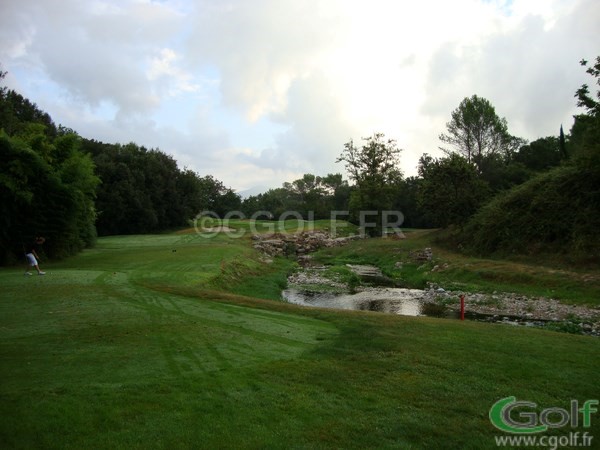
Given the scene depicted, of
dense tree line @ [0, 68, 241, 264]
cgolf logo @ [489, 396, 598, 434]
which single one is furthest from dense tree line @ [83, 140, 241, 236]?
cgolf logo @ [489, 396, 598, 434]

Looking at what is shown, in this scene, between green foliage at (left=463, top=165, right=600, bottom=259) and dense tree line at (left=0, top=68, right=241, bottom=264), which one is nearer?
dense tree line at (left=0, top=68, right=241, bottom=264)

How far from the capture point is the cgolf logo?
19.5ft

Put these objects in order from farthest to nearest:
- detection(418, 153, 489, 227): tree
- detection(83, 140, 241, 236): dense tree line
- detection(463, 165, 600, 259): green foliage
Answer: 1. detection(83, 140, 241, 236): dense tree line
2. detection(418, 153, 489, 227): tree
3. detection(463, 165, 600, 259): green foliage

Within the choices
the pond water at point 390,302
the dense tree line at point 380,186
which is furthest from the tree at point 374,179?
the pond water at point 390,302

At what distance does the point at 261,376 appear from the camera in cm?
751

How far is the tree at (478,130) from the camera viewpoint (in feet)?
208

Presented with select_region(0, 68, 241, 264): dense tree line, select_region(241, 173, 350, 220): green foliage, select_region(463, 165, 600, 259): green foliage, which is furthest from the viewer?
select_region(241, 173, 350, 220): green foliage

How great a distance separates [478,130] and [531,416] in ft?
212

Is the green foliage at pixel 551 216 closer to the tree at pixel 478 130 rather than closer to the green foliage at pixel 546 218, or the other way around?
the green foliage at pixel 546 218

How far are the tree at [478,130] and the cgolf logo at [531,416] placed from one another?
6156 cm

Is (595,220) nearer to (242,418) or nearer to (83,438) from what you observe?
(242,418)

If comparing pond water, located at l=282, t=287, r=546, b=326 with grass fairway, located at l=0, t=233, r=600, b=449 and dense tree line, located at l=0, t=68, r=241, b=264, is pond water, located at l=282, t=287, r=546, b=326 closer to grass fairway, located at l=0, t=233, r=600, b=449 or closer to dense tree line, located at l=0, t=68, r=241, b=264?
grass fairway, located at l=0, t=233, r=600, b=449

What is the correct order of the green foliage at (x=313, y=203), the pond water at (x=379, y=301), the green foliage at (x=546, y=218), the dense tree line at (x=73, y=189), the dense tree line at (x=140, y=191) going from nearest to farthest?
the pond water at (x=379, y=301), the dense tree line at (x=73, y=189), the green foliage at (x=546, y=218), the dense tree line at (x=140, y=191), the green foliage at (x=313, y=203)

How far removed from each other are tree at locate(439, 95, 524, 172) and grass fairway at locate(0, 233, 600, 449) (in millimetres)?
57749
